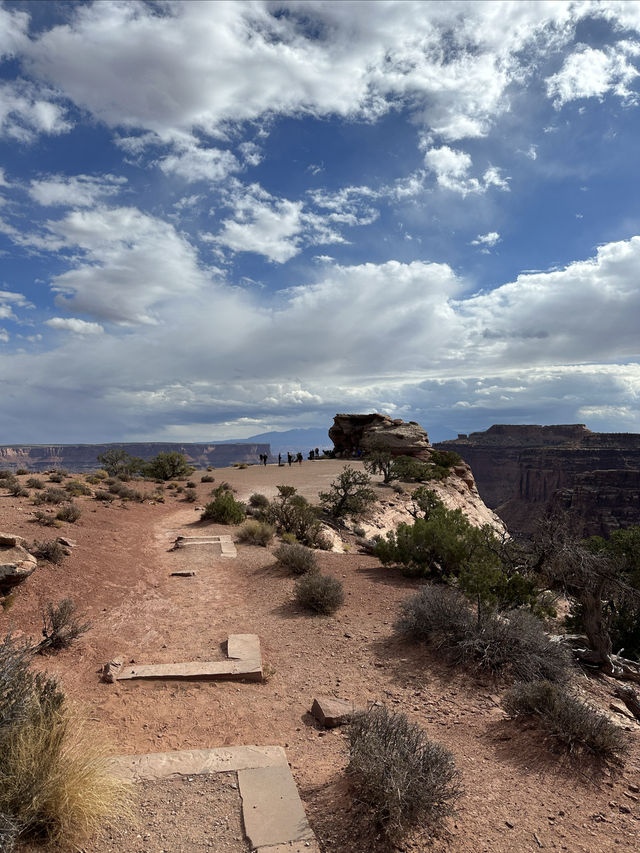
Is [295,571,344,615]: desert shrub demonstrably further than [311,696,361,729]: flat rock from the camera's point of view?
Yes

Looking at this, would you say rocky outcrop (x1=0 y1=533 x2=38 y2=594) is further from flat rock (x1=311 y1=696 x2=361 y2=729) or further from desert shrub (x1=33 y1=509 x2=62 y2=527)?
flat rock (x1=311 y1=696 x2=361 y2=729)

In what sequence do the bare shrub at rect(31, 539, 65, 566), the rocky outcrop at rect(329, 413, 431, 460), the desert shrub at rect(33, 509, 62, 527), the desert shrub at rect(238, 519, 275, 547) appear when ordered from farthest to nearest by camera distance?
the rocky outcrop at rect(329, 413, 431, 460) < the desert shrub at rect(238, 519, 275, 547) < the desert shrub at rect(33, 509, 62, 527) < the bare shrub at rect(31, 539, 65, 566)

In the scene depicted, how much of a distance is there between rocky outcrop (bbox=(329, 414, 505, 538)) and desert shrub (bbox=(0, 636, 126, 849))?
716 inches

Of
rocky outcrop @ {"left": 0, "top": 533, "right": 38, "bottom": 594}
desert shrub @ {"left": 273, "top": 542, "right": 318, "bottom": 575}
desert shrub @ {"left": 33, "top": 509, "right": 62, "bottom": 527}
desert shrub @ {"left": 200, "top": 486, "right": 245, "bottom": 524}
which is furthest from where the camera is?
desert shrub @ {"left": 200, "top": 486, "right": 245, "bottom": 524}

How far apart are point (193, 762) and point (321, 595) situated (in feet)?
17.6

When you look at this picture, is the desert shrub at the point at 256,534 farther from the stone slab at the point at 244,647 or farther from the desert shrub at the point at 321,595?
the stone slab at the point at 244,647

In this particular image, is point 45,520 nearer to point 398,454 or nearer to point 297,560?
point 297,560

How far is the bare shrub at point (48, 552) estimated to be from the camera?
415 inches

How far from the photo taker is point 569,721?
4953 mm

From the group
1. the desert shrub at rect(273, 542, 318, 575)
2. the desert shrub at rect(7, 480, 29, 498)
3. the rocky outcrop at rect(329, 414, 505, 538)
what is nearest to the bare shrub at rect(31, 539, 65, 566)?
the desert shrub at rect(273, 542, 318, 575)

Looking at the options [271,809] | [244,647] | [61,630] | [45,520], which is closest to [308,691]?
[244,647]

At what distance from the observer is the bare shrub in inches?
415

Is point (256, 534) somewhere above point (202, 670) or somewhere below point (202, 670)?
above

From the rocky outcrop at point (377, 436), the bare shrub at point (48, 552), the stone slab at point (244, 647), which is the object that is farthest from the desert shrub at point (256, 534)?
the rocky outcrop at point (377, 436)
